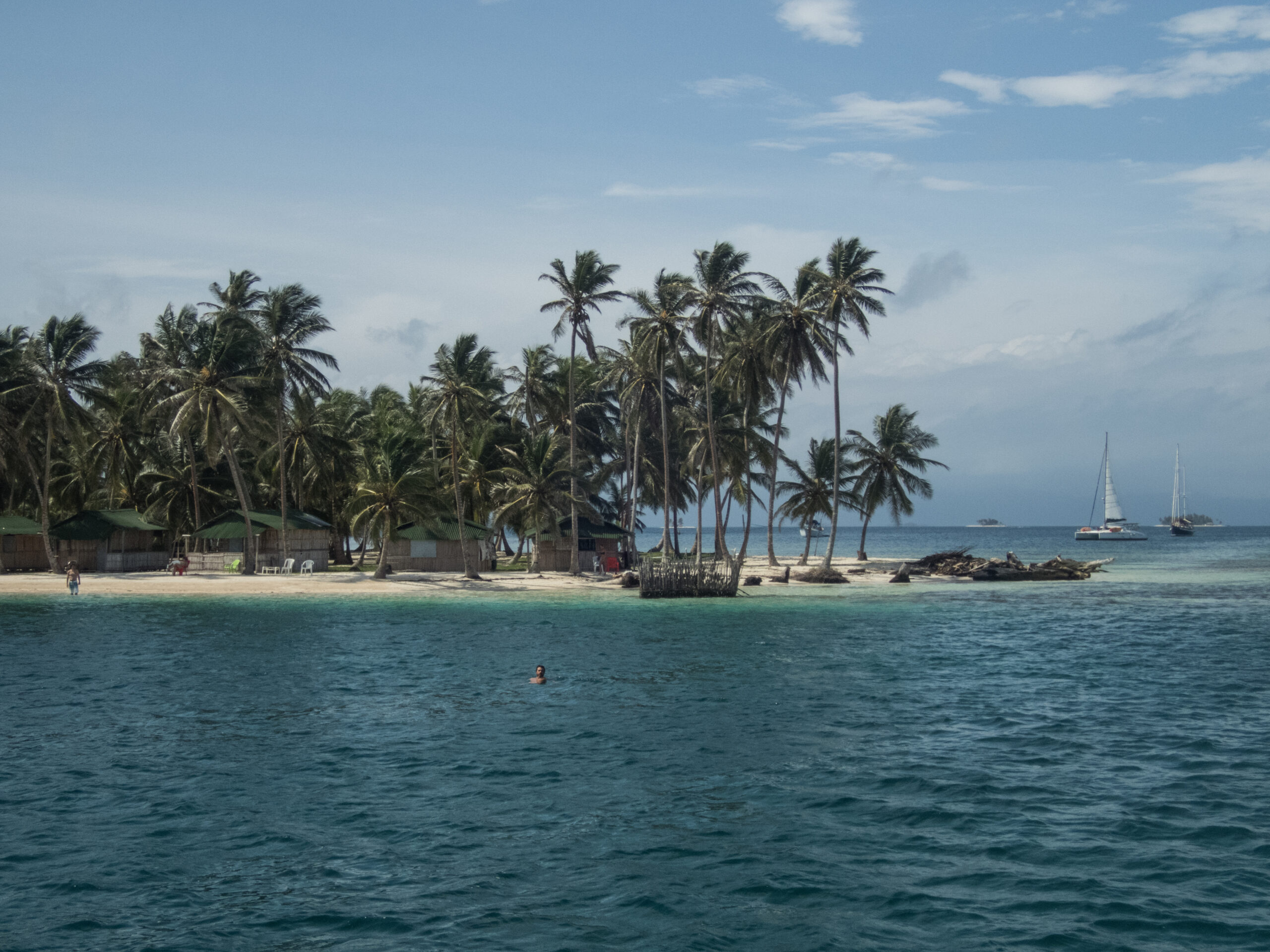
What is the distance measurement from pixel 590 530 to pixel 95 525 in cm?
2983

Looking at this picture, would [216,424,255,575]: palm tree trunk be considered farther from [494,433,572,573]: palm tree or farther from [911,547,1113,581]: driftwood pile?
[911,547,1113,581]: driftwood pile

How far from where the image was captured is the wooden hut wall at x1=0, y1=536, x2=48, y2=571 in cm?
6034

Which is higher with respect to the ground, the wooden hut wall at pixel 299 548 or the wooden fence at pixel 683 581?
the wooden hut wall at pixel 299 548

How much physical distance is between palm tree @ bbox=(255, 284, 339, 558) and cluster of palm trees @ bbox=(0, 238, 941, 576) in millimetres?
119

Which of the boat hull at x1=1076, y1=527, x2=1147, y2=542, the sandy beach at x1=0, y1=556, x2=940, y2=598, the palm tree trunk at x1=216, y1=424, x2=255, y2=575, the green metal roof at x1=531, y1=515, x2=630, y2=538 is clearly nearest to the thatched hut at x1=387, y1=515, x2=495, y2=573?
the sandy beach at x1=0, y1=556, x2=940, y2=598

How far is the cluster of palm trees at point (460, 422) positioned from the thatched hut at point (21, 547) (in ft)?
7.88

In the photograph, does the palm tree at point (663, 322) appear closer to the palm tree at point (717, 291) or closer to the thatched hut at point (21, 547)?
the palm tree at point (717, 291)

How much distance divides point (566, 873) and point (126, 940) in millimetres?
4671

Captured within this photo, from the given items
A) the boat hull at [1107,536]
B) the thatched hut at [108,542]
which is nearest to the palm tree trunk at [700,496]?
the thatched hut at [108,542]

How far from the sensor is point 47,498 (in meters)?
58.4

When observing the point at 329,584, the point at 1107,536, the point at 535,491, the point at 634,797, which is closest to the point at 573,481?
the point at 535,491

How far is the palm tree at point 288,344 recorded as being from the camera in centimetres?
5766

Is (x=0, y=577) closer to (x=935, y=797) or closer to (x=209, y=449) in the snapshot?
(x=209, y=449)

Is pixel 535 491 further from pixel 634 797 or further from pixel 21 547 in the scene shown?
pixel 634 797
